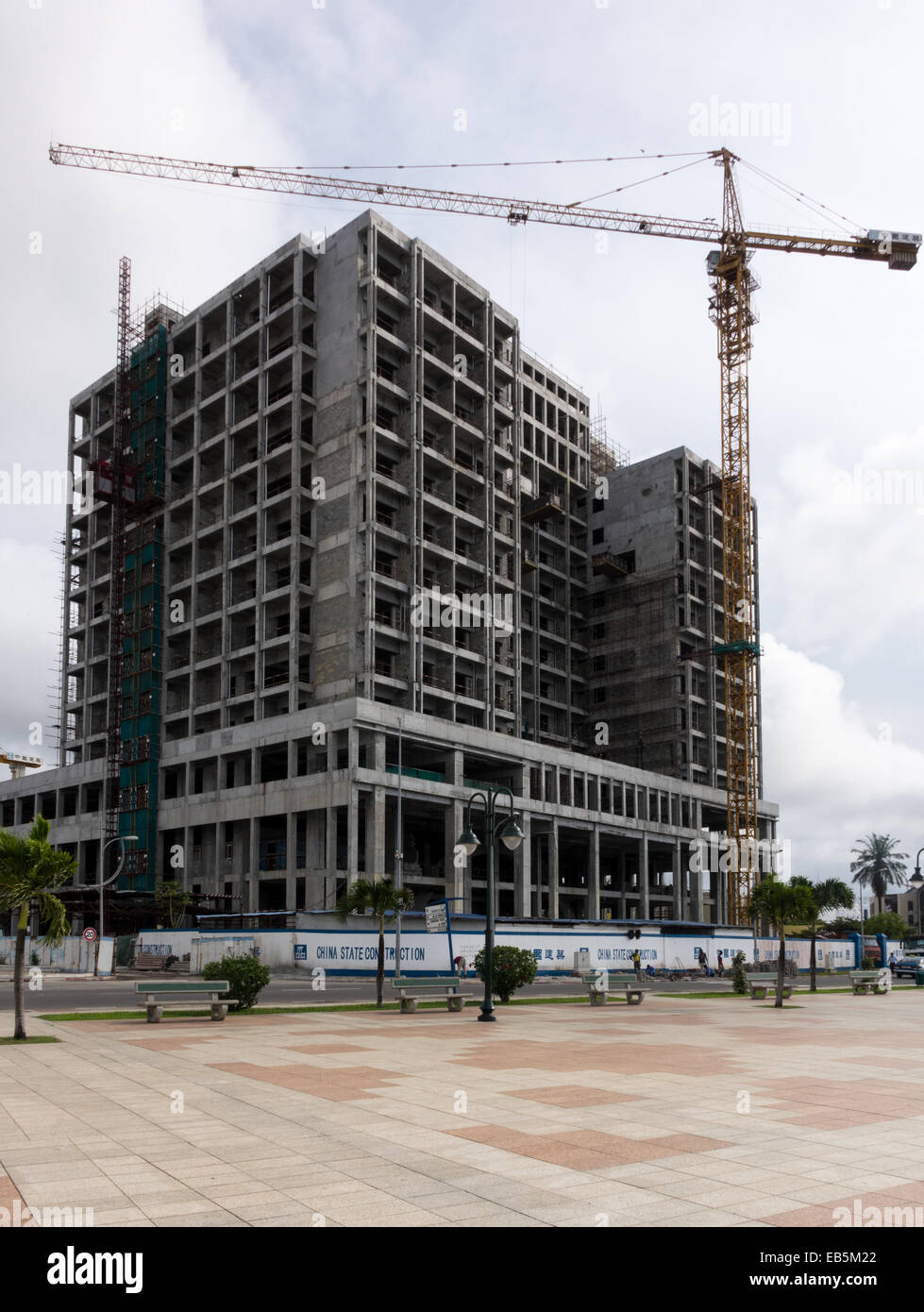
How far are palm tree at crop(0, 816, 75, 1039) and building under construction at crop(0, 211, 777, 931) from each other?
42.8 meters

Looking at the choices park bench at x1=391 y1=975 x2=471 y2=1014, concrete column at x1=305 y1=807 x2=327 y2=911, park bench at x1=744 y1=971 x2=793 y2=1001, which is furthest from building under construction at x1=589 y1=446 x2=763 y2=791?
park bench at x1=391 y1=975 x2=471 y2=1014

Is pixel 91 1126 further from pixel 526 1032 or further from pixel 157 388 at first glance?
pixel 157 388

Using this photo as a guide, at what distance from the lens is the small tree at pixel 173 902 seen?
67438mm

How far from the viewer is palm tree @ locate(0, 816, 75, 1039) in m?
21.5

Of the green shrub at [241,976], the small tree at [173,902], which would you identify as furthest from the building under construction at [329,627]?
the green shrub at [241,976]

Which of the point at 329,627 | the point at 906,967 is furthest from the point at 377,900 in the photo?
the point at 329,627

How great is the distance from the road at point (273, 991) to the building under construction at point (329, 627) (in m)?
17.8

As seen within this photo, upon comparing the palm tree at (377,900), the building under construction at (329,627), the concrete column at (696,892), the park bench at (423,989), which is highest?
the building under construction at (329,627)

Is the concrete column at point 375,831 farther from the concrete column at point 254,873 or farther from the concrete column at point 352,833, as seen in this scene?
the concrete column at point 254,873

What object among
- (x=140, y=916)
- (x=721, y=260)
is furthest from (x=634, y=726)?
(x=140, y=916)

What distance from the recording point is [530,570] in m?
110

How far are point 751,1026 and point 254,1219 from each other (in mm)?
21623

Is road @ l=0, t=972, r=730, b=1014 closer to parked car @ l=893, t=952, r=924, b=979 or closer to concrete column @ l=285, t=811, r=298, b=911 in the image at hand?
parked car @ l=893, t=952, r=924, b=979

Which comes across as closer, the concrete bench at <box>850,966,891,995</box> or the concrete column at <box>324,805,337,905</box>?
the concrete bench at <box>850,966,891,995</box>
